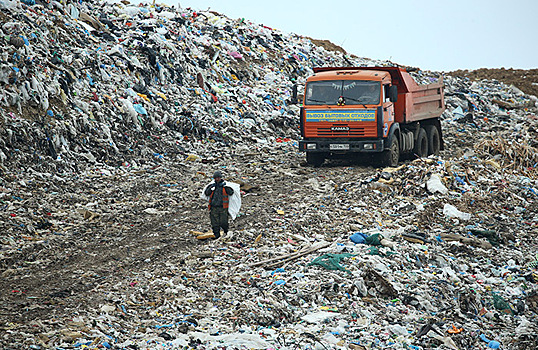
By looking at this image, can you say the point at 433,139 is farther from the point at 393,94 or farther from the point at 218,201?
the point at 218,201

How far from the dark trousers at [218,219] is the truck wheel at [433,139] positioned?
31.8 ft

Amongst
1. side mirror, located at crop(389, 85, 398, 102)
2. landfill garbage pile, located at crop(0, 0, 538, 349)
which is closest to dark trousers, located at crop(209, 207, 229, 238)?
landfill garbage pile, located at crop(0, 0, 538, 349)

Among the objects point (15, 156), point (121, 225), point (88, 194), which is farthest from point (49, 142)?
point (121, 225)

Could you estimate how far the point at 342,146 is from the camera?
1269 centimetres

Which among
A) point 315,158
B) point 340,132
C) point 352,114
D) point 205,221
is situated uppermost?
point 352,114

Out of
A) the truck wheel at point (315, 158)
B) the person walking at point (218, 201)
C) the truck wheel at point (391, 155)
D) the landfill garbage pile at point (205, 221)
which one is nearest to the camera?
the landfill garbage pile at point (205, 221)

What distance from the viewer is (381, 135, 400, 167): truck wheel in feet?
42.8

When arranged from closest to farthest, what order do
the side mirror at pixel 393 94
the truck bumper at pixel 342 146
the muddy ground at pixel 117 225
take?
the muddy ground at pixel 117 225 → the truck bumper at pixel 342 146 → the side mirror at pixel 393 94

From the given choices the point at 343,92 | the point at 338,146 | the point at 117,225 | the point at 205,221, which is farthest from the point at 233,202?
the point at 343,92

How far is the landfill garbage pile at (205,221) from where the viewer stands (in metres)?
5.77

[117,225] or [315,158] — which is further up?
[315,158]

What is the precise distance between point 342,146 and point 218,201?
529 centimetres

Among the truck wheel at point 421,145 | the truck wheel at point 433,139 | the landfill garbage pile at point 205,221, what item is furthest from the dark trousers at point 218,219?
the truck wheel at point 433,139

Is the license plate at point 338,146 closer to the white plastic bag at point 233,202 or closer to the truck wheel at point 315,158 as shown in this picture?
the truck wheel at point 315,158
